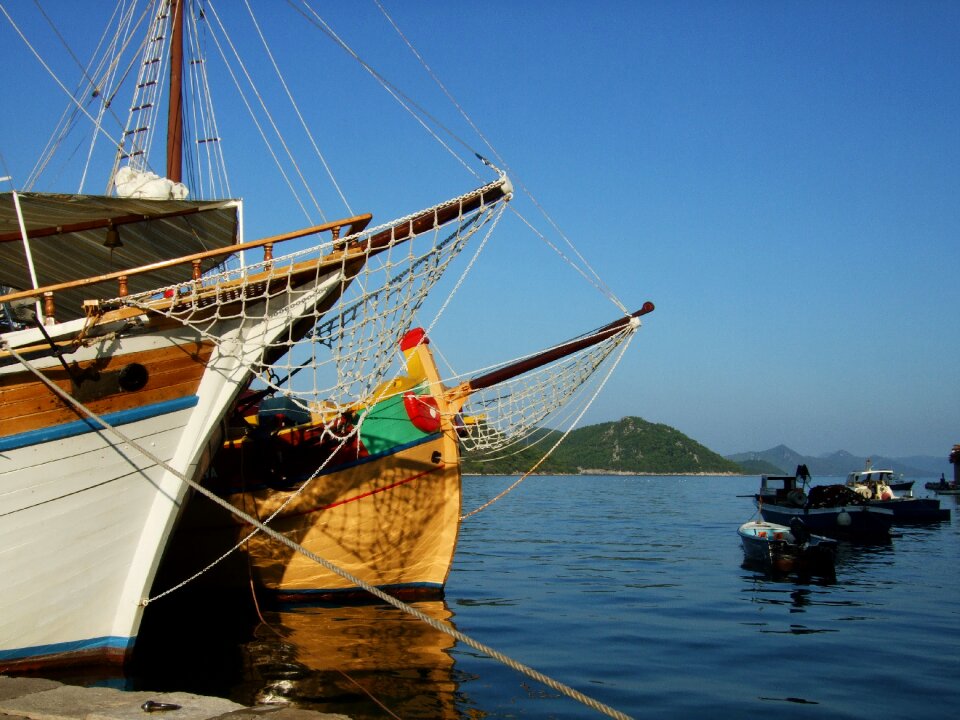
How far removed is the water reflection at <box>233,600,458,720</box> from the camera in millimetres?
8375

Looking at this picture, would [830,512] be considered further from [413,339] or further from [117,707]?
[117,707]

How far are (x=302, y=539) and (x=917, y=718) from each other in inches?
341

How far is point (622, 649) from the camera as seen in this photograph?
1109 cm

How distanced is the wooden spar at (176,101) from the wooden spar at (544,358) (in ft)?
24.1

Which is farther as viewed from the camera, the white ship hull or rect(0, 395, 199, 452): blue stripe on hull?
the white ship hull

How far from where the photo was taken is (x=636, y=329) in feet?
44.6

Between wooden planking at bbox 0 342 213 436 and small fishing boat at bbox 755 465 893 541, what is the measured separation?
21.8 m

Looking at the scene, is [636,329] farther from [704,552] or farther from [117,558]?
[704,552]

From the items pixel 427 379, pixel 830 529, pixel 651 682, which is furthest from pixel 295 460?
pixel 830 529

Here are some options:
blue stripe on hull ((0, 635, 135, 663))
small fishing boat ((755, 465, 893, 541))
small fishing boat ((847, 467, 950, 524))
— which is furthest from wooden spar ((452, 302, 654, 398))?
small fishing boat ((847, 467, 950, 524))

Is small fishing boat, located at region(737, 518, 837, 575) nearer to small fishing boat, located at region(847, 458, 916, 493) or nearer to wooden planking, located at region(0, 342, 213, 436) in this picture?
wooden planking, located at region(0, 342, 213, 436)

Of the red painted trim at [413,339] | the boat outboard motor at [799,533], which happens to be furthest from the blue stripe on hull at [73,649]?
the boat outboard motor at [799,533]

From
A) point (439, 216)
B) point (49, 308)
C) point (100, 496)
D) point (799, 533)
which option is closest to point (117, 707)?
point (100, 496)

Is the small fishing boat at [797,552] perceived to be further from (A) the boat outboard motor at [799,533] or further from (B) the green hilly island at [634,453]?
(B) the green hilly island at [634,453]
